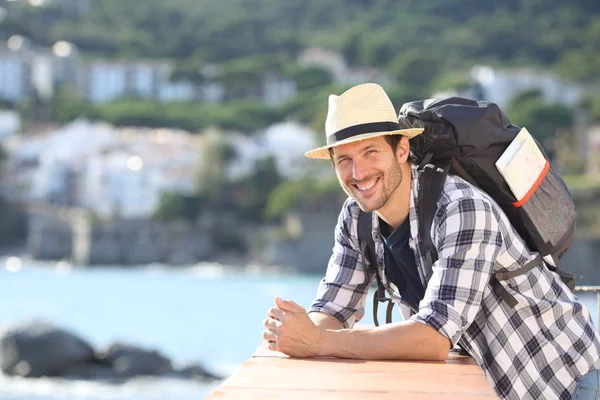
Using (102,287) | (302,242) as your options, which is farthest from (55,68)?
(102,287)

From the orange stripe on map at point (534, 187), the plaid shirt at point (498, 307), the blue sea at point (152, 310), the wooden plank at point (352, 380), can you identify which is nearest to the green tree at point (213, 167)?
the blue sea at point (152, 310)

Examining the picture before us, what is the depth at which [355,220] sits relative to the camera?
1991 mm

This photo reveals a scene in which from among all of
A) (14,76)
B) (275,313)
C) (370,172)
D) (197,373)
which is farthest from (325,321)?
(14,76)

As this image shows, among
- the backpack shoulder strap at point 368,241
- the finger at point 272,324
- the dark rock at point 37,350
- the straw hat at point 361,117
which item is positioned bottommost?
the dark rock at point 37,350

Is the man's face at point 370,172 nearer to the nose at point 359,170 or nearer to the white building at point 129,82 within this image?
the nose at point 359,170

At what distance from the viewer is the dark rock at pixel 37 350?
33.1 feet

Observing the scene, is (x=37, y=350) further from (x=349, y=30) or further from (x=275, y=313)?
(x=349, y=30)

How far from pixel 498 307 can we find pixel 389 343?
0.20m

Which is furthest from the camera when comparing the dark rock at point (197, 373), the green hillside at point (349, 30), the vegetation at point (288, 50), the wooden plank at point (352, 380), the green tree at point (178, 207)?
the green hillside at point (349, 30)

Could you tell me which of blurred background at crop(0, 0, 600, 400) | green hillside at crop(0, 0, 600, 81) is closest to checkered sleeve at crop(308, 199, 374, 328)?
blurred background at crop(0, 0, 600, 400)

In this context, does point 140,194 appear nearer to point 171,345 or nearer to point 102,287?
point 102,287

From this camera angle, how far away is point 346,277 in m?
2.02

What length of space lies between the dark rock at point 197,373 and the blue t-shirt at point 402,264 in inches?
349

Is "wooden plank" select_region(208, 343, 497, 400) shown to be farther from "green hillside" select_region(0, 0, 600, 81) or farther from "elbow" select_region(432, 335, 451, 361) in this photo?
"green hillside" select_region(0, 0, 600, 81)
